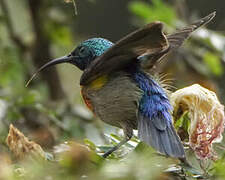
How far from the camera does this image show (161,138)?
109 inches

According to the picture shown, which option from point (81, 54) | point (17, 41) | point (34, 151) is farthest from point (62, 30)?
point (34, 151)

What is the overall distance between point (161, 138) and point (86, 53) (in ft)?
3.27

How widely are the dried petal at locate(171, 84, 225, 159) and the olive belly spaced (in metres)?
0.49

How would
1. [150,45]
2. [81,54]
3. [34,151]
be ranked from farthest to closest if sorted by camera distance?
[81,54], [150,45], [34,151]

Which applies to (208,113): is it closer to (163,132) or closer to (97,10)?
(163,132)

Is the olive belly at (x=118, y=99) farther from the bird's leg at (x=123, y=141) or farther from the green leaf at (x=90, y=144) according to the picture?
the green leaf at (x=90, y=144)

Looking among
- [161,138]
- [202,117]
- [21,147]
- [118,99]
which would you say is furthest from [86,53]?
[21,147]

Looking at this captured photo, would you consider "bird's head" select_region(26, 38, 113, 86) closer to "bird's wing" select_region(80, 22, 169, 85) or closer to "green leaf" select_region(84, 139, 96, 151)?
"bird's wing" select_region(80, 22, 169, 85)

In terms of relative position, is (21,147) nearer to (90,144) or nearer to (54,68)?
(90,144)

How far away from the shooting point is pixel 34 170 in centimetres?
149

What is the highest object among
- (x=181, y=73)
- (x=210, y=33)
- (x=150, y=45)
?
(x=150, y=45)

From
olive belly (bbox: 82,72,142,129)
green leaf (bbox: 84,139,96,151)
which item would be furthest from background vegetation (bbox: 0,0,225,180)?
green leaf (bbox: 84,139,96,151)

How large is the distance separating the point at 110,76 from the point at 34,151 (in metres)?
1.09

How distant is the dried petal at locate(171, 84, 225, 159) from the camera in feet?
8.70
